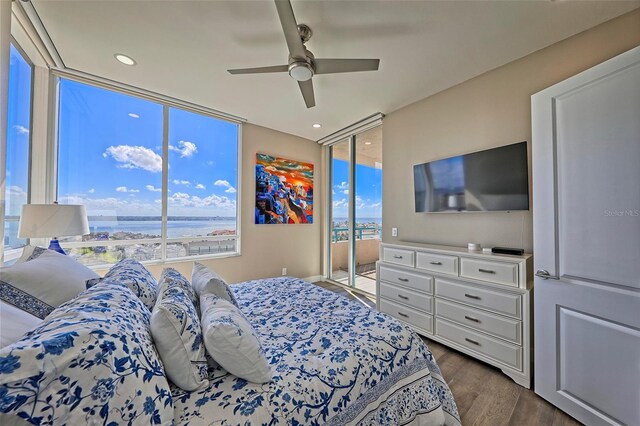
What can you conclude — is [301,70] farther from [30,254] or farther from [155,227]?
[155,227]

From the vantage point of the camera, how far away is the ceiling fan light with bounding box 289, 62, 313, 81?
5.67ft

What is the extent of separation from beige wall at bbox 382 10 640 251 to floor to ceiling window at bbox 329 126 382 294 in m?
0.42

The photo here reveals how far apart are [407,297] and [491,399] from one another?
1006mm

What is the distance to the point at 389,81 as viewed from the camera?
2.54 meters

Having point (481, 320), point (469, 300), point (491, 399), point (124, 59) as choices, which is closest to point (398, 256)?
point (469, 300)

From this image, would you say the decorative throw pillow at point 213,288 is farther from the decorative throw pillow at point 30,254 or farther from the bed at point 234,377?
the decorative throw pillow at point 30,254

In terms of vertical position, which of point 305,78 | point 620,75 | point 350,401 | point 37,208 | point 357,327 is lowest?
point 350,401

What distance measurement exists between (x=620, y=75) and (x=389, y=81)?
1670 millimetres

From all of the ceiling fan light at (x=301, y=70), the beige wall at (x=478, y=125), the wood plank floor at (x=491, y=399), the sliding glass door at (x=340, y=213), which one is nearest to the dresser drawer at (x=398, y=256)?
the beige wall at (x=478, y=125)

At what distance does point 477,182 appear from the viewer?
7.74 feet

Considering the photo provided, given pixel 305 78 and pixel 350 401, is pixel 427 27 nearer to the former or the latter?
pixel 305 78

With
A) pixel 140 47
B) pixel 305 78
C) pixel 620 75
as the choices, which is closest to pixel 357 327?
pixel 305 78

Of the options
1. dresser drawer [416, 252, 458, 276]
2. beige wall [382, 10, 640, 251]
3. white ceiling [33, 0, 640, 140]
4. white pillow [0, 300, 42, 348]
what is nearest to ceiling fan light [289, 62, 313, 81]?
white ceiling [33, 0, 640, 140]

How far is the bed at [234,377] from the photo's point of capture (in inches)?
21.1
